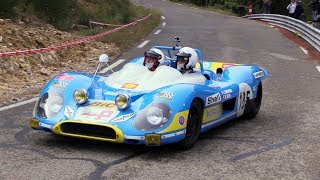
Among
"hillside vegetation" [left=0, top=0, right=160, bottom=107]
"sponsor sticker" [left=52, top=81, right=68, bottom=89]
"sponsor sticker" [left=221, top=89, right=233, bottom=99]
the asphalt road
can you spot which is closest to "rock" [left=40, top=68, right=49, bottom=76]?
"hillside vegetation" [left=0, top=0, right=160, bottom=107]

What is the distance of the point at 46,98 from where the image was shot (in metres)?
6.42

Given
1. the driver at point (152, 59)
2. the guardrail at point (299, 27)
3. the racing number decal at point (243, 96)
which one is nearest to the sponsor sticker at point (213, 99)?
the racing number decal at point (243, 96)

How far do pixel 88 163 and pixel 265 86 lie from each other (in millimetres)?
6459

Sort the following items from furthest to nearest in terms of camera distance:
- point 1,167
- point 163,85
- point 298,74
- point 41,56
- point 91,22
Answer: point 91,22, point 298,74, point 41,56, point 163,85, point 1,167

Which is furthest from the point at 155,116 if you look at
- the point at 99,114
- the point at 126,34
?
the point at 126,34

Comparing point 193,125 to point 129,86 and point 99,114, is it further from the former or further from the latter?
point 99,114

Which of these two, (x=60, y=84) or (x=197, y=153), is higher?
(x=60, y=84)

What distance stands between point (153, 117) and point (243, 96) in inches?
91.7

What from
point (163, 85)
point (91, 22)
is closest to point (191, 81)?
point (163, 85)

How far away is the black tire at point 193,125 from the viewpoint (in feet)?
20.0

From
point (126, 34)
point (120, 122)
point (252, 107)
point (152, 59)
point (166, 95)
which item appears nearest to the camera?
point (120, 122)

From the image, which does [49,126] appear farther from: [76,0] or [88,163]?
[76,0]

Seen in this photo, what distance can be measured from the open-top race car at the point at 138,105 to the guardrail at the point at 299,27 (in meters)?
12.8

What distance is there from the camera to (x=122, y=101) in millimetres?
6008
